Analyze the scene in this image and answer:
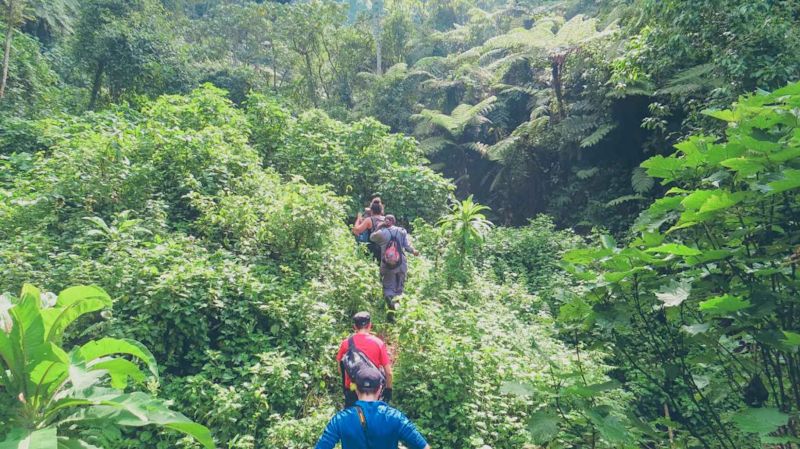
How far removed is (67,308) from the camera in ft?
9.05

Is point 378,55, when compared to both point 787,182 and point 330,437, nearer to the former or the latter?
point 330,437

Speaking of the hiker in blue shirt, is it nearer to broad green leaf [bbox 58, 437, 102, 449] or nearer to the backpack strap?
the backpack strap

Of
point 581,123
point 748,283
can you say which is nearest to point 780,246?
point 748,283

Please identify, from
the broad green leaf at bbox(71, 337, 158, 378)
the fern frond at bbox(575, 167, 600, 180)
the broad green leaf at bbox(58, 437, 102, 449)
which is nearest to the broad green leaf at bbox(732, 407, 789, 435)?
the broad green leaf at bbox(71, 337, 158, 378)

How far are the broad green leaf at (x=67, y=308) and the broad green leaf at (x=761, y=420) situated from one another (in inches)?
126

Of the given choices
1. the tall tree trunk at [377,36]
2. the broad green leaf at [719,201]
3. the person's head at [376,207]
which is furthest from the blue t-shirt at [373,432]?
the tall tree trunk at [377,36]

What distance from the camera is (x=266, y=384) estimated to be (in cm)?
443

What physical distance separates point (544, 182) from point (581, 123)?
2555mm

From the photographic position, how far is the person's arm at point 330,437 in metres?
2.44

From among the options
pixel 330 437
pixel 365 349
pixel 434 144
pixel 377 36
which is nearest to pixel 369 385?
pixel 330 437

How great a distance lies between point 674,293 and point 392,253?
4.21 meters

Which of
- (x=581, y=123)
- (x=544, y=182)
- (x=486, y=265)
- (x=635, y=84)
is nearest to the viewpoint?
(x=486, y=265)

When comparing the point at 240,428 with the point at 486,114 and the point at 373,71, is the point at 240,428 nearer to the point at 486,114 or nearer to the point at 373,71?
A: the point at 486,114

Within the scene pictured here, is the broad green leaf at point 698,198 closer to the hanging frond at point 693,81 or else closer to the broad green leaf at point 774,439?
the broad green leaf at point 774,439
